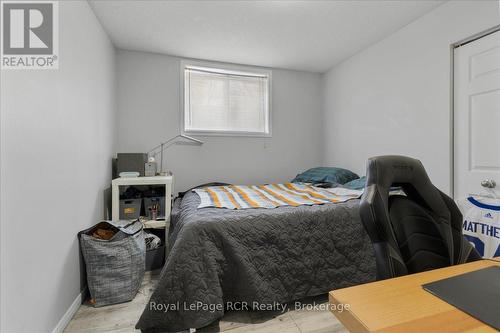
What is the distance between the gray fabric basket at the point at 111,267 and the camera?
65.6 inches

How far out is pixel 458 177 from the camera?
1.98 m

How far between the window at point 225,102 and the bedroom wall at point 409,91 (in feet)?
3.78

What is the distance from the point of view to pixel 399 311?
558 mm

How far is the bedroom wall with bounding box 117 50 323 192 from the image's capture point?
9.45 feet

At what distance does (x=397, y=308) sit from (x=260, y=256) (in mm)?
1014

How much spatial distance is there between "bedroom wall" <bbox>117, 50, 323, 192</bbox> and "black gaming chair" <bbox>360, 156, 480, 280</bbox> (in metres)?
2.48

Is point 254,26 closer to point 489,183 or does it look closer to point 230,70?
point 230,70

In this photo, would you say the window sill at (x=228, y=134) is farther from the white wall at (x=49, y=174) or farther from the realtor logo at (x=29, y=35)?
the realtor logo at (x=29, y=35)

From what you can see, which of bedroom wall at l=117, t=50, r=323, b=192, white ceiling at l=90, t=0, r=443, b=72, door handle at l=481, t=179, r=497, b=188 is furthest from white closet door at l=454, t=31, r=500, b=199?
bedroom wall at l=117, t=50, r=323, b=192

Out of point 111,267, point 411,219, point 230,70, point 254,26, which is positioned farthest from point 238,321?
point 230,70

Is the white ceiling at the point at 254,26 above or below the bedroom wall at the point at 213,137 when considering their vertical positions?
above

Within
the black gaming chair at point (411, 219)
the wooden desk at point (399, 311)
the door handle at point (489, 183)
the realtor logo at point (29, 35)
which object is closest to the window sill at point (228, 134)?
the realtor logo at point (29, 35)

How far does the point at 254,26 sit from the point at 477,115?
2.09m

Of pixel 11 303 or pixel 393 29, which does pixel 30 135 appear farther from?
pixel 393 29
